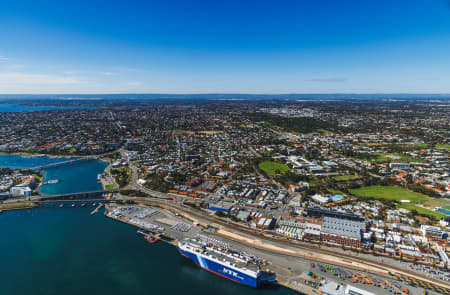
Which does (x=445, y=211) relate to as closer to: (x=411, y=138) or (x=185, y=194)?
(x=185, y=194)

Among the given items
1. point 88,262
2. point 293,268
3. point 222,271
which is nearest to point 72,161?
point 88,262

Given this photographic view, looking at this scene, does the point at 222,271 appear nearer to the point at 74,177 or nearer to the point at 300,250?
the point at 300,250

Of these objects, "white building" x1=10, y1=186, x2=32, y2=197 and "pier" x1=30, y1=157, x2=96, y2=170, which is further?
"pier" x1=30, y1=157, x2=96, y2=170

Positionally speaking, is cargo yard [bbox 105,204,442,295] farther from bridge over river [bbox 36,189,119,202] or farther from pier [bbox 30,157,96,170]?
pier [bbox 30,157,96,170]

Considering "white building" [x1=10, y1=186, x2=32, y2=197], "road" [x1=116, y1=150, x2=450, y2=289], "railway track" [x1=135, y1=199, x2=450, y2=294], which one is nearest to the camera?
"railway track" [x1=135, y1=199, x2=450, y2=294]

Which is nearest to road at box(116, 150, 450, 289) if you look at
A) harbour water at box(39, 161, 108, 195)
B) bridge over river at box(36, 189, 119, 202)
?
bridge over river at box(36, 189, 119, 202)

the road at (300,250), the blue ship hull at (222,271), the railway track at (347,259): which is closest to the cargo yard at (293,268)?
the road at (300,250)

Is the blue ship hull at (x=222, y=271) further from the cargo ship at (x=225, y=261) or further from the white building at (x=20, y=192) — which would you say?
the white building at (x=20, y=192)
